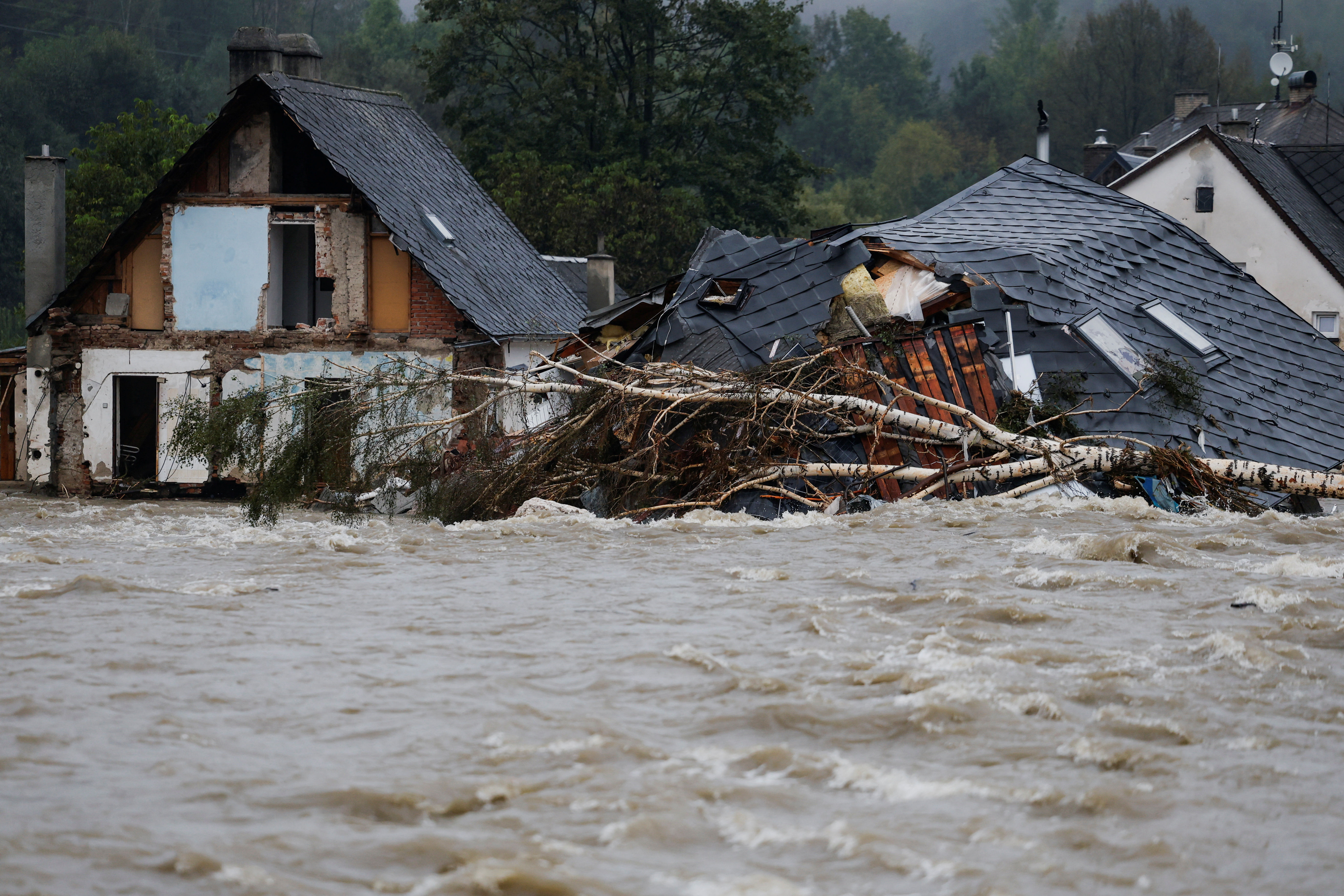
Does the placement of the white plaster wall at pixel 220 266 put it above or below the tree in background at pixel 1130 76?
below

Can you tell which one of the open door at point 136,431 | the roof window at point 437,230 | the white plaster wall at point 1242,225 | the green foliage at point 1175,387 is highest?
the white plaster wall at point 1242,225

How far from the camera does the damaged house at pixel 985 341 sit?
13.2 m

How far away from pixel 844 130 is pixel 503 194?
48611 mm

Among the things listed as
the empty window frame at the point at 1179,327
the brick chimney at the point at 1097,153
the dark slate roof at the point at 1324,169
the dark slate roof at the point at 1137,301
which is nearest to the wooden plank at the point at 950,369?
the dark slate roof at the point at 1137,301

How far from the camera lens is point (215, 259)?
19.3 m

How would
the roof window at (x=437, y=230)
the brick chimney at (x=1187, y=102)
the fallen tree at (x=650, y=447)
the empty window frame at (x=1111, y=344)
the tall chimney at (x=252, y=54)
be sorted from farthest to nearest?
the brick chimney at (x=1187, y=102) → the tall chimney at (x=252, y=54) → the roof window at (x=437, y=230) → the empty window frame at (x=1111, y=344) → the fallen tree at (x=650, y=447)

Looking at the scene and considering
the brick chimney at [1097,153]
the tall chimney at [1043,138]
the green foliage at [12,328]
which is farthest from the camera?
the brick chimney at [1097,153]

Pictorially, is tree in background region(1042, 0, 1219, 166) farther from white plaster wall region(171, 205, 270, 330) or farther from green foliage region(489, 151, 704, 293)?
white plaster wall region(171, 205, 270, 330)

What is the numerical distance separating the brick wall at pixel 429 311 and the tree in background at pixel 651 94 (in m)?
19.4

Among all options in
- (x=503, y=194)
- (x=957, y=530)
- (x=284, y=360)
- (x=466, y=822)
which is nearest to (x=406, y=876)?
(x=466, y=822)

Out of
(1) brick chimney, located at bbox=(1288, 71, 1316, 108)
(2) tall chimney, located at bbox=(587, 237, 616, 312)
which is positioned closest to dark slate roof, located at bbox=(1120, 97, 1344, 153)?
(1) brick chimney, located at bbox=(1288, 71, 1316, 108)

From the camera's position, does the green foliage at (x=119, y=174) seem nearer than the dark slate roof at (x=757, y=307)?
No

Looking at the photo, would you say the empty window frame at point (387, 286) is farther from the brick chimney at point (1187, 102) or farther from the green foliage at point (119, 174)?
the brick chimney at point (1187, 102)

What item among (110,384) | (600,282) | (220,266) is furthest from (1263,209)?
(110,384)
